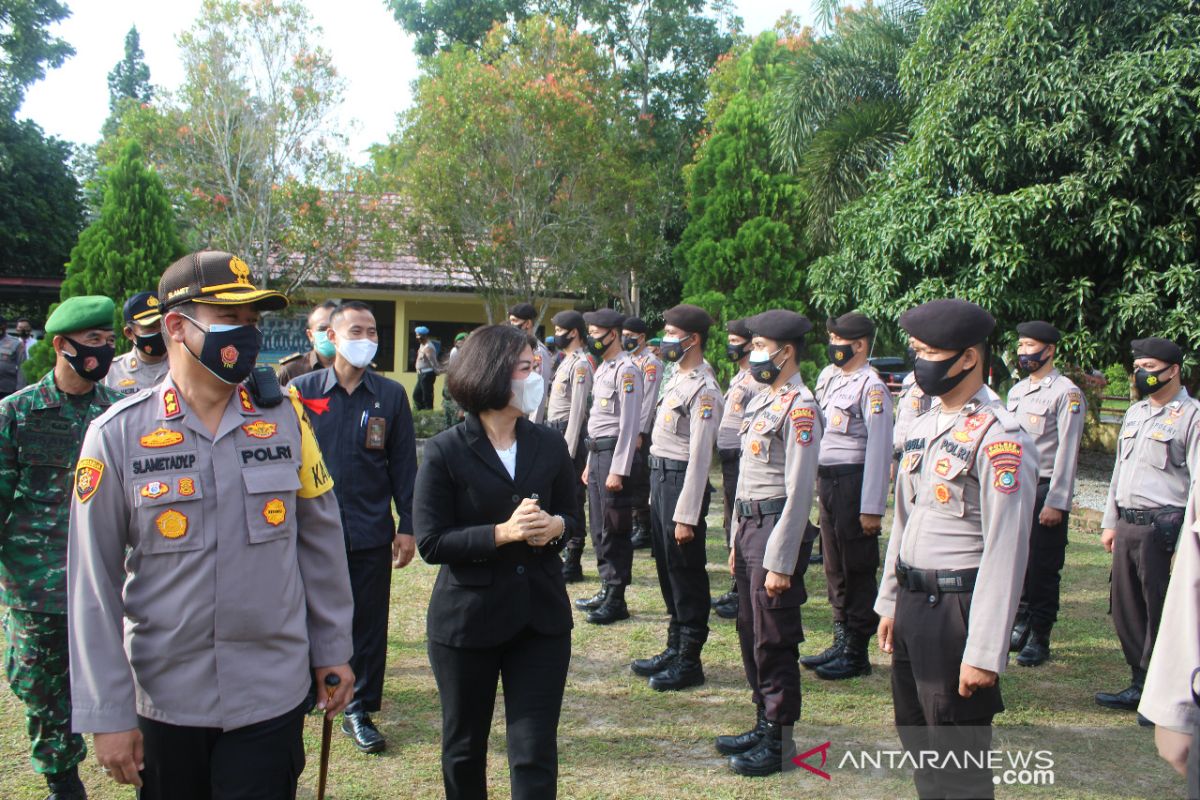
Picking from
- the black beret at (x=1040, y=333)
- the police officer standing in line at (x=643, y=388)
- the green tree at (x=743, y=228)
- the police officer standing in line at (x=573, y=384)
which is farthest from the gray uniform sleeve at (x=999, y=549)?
the green tree at (x=743, y=228)

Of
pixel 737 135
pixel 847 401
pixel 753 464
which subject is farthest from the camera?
pixel 737 135

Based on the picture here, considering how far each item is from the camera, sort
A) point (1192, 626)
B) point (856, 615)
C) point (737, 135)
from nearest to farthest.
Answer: point (1192, 626) → point (856, 615) → point (737, 135)

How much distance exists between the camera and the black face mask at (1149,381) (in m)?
5.40

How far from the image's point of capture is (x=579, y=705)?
494 centimetres

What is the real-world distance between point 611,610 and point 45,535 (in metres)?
3.78

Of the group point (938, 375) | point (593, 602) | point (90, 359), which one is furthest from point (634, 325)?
point (90, 359)

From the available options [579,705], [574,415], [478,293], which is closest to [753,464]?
[579,705]

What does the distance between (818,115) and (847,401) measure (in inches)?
370

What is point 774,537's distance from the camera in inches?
164

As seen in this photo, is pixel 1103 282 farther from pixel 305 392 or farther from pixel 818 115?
pixel 305 392

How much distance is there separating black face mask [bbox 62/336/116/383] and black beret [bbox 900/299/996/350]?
10.6 ft

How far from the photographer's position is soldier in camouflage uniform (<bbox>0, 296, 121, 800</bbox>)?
3607mm

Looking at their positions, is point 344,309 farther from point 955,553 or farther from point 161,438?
point 955,553

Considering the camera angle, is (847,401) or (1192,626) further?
(847,401)
